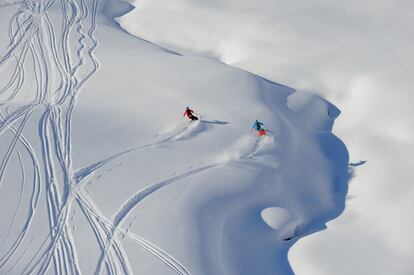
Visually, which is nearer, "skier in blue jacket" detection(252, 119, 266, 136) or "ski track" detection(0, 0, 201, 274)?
"ski track" detection(0, 0, 201, 274)

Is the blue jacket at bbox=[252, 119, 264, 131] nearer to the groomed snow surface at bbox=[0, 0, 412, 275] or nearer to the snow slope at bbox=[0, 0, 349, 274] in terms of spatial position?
the snow slope at bbox=[0, 0, 349, 274]

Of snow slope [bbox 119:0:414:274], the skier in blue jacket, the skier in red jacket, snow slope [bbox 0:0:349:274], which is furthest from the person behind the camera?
the skier in red jacket

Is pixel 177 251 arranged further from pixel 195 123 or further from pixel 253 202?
pixel 195 123

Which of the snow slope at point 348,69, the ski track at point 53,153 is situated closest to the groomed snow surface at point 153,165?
the ski track at point 53,153

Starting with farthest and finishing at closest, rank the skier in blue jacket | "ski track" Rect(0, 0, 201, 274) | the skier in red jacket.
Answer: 1. the skier in red jacket
2. the skier in blue jacket
3. "ski track" Rect(0, 0, 201, 274)

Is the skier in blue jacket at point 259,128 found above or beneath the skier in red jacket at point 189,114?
beneath

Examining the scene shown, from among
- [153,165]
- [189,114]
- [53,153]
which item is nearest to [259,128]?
[189,114]

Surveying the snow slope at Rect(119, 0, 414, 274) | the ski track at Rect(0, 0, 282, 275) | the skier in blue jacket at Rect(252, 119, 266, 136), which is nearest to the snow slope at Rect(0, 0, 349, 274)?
the ski track at Rect(0, 0, 282, 275)

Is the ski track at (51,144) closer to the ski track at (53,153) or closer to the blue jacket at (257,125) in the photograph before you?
the ski track at (53,153)
